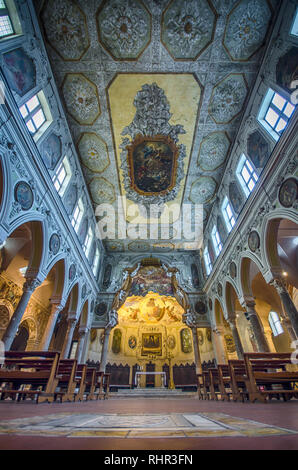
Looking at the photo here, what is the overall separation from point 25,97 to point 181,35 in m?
6.50

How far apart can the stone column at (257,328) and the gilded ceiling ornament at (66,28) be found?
521 inches

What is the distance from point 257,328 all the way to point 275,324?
6550 mm

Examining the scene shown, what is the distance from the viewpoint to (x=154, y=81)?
32.1ft

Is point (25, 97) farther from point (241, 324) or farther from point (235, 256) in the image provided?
point (241, 324)

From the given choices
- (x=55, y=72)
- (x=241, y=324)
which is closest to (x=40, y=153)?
(x=55, y=72)

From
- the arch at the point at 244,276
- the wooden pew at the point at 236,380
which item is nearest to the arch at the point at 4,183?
the wooden pew at the point at 236,380

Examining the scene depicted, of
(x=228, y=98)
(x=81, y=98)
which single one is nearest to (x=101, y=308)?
(x=81, y=98)

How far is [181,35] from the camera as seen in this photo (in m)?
8.57

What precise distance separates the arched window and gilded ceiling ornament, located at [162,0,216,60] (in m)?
15.7

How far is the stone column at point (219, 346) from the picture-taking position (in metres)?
13.5

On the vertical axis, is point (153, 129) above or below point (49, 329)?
above

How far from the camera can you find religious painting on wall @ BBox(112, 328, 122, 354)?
20.8 m

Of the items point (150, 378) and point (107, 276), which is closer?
point (107, 276)

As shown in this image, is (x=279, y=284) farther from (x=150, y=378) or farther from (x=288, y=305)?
(x=150, y=378)
